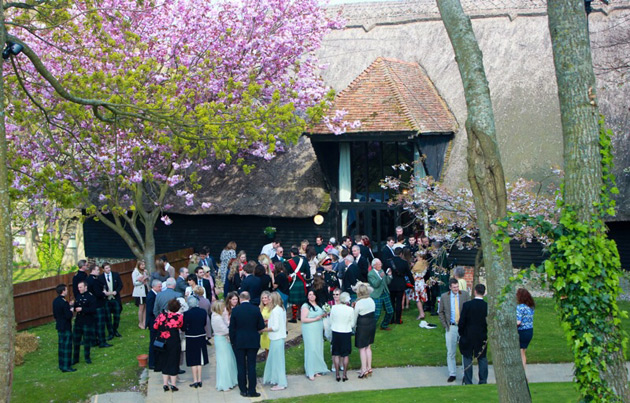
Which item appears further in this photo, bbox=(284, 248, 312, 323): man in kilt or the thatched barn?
the thatched barn

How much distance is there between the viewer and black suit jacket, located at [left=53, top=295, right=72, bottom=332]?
15.2 m

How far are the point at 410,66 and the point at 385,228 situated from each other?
251 inches

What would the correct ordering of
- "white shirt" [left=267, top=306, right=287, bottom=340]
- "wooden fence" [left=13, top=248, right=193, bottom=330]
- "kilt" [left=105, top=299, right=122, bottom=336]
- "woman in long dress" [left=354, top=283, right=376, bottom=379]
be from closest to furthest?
"white shirt" [left=267, top=306, right=287, bottom=340]
"woman in long dress" [left=354, top=283, right=376, bottom=379]
"kilt" [left=105, top=299, right=122, bottom=336]
"wooden fence" [left=13, top=248, right=193, bottom=330]

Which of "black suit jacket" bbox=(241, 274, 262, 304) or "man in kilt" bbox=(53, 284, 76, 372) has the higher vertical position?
"black suit jacket" bbox=(241, 274, 262, 304)

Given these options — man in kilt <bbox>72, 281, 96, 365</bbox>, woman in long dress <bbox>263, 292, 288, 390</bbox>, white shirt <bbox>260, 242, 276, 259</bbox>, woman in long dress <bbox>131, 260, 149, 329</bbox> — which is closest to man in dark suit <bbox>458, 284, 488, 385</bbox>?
woman in long dress <bbox>263, 292, 288, 390</bbox>

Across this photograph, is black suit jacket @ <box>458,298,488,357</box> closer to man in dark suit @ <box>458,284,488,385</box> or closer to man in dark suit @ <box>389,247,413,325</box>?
man in dark suit @ <box>458,284,488,385</box>

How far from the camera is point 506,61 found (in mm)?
26516

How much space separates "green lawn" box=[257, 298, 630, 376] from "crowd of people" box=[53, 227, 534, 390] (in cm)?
49

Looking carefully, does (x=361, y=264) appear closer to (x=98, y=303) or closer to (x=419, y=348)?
(x=419, y=348)

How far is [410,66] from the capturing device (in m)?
27.6

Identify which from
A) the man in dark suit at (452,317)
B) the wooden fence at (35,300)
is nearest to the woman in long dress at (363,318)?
the man in dark suit at (452,317)

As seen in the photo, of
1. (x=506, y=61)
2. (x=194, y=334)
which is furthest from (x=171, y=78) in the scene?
(x=506, y=61)

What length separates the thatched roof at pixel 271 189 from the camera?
24984mm

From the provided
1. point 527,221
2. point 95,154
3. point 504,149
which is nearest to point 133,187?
point 95,154
